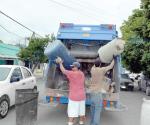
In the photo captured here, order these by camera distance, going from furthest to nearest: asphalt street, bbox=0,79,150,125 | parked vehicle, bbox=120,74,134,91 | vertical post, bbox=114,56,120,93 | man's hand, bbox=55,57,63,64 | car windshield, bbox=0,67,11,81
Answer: parked vehicle, bbox=120,74,134,91 → car windshield, bbox=0,67,11,81 → vertical post, bbox=114,56,120,93 → asphalt street, bbox=0,79,150,125 → man's hand, bbox=55,57,63,64

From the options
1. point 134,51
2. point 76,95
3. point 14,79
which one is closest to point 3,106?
point 14,79

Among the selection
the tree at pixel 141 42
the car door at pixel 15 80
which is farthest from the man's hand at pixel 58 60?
the tree at pixel 141 42

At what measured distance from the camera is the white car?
10.1m

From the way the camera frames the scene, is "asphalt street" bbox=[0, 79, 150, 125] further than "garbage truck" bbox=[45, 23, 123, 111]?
No

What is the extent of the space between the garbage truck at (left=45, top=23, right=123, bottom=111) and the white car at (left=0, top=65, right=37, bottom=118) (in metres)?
1.14

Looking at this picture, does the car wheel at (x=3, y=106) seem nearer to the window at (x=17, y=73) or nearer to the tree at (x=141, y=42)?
the window at (x=17, y=73)

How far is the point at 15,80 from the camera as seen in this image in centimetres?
1103

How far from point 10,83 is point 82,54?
2596 millimetres

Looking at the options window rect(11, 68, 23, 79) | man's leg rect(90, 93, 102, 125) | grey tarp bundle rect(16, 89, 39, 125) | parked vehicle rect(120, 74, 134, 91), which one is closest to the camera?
grey tarp bundle rect(16, 89, 39, 125)

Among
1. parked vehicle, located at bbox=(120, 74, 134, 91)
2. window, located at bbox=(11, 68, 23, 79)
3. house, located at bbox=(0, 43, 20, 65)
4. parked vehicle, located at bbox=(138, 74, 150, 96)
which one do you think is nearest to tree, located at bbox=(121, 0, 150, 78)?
parked vehicle, located at bbox=(138, 74, 150, 96)

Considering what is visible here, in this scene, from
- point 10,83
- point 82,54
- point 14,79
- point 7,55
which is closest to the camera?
point 10,83

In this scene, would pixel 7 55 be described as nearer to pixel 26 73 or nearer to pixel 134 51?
pixel 134 51

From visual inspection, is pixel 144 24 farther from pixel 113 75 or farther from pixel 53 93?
pixel 53 93

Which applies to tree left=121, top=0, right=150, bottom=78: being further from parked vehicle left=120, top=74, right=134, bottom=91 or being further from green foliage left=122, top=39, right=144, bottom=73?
parked vehicle left=120, top=74, right=134, bottom=91
